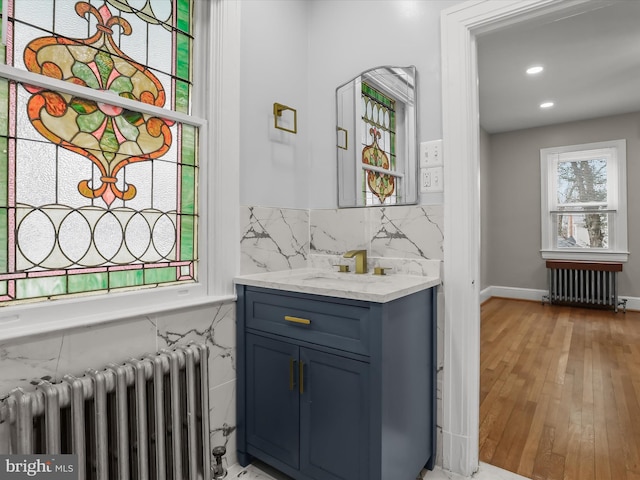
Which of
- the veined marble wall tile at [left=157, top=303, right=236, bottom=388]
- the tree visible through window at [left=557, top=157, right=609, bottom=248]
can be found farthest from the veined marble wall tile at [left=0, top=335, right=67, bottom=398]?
the tree visible through window at [left=557, top=157, right=609, bottom=248]

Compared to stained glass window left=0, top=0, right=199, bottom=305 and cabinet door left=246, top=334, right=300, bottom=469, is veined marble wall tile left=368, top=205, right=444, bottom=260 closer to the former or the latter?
cabinet door left=246, top=334, right=300, bottom=469

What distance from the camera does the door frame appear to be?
1.77 m

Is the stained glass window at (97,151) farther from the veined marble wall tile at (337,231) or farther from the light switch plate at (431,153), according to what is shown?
the light switch plate at (431,153)

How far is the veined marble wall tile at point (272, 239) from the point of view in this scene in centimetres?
195

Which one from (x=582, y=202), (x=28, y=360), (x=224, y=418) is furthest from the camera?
(x=582, y=202)

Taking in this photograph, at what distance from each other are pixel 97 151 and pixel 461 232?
1.63m

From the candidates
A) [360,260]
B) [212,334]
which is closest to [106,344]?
[212,334]

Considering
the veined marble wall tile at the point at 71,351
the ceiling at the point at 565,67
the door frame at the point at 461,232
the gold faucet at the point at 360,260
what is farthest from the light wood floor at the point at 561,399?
the ceiling at the point at 565,67

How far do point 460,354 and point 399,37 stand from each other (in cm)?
169

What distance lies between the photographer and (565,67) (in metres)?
3.72

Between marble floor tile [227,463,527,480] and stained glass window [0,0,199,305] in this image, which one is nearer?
stained glass window [0,0,199,305]

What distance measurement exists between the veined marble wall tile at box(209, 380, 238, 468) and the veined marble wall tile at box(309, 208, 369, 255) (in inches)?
36.8

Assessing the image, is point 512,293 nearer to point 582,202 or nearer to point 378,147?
point 582,202

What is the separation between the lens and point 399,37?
2.01 m
